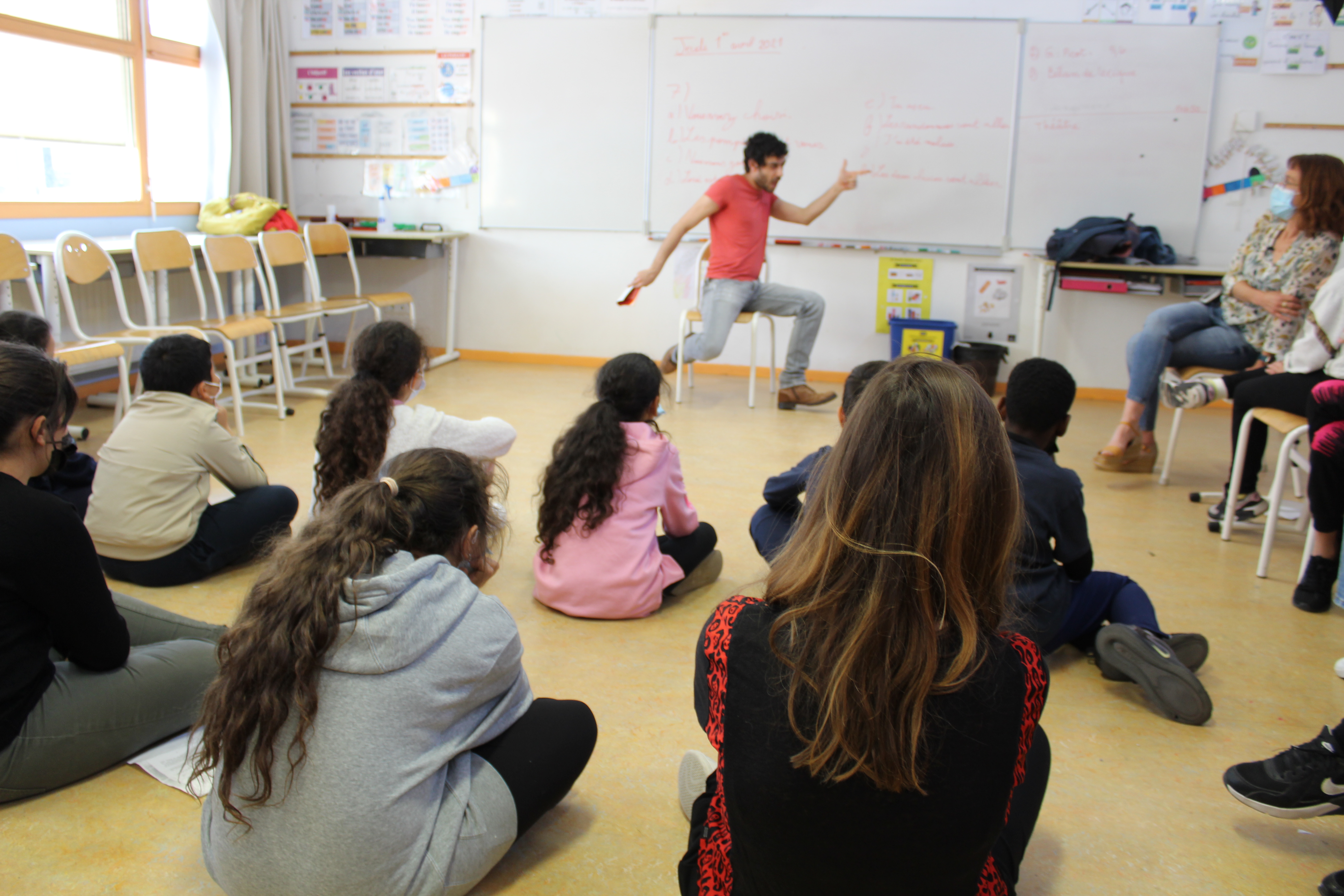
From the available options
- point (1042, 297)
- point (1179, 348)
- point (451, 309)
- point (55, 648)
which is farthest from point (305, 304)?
point (1179, 348)

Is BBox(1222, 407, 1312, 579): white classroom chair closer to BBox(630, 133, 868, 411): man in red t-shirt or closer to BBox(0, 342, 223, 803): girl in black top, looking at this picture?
BBox(630, 133, 868, 411): man in red t-shirt

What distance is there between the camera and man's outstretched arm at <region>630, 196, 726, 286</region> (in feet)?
15.3

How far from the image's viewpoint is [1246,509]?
10.1ft

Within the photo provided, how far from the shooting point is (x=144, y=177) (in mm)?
4809

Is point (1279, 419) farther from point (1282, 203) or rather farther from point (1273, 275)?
point (1282, 203)

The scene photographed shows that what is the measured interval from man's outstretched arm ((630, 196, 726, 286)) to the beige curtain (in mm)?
2364

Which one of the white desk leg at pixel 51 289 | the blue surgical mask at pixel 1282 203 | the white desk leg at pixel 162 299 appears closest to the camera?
the blue surgical mask at pixel 1282 203

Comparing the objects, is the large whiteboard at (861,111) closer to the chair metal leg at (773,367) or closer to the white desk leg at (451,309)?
the chair metal leg at (773,367)

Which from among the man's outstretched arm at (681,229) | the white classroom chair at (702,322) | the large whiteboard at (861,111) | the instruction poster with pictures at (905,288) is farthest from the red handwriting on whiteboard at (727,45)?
the instruction poster with pictures at (905,288)

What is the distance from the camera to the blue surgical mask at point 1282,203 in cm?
342

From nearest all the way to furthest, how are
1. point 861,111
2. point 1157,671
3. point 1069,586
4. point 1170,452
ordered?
point 1157,671, point 1069,586, point 1170,452, point 861,111

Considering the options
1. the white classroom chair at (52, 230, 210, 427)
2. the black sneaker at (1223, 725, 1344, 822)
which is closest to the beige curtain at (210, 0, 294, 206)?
the white classroom chair at (52, 230, 210, 427)

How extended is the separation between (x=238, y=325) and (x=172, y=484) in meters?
2.02

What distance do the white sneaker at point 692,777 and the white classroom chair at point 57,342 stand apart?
107 inches
